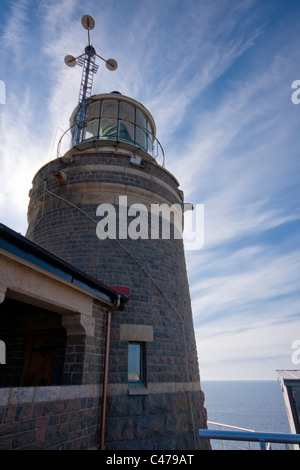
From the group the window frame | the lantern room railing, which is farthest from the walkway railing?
the lantern room railing

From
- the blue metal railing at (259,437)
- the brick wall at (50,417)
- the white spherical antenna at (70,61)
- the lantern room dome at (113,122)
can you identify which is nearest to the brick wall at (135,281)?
the brick wall at (50,417)

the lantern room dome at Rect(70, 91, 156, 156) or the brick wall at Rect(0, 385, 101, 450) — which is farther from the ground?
the lantern room dome at Rect(70, 91, 156, 156)

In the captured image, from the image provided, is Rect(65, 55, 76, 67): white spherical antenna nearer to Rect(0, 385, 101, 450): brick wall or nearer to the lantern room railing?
the lantern room railing

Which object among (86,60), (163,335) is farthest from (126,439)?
(86,60)

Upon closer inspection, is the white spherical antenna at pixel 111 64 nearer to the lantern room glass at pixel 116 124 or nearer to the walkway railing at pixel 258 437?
the lantern room glass at pixel 116 124

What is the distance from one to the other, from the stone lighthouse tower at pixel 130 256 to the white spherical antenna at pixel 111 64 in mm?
1459

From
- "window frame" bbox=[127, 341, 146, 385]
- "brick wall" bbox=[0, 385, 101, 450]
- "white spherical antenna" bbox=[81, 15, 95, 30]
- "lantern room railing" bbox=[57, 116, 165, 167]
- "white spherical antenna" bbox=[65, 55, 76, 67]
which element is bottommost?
"brick wall" bbox=[0, 385, 101, 450]

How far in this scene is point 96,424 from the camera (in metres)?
5.07

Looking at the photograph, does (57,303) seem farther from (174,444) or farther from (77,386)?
(174,444)

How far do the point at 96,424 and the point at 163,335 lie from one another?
2.34 m

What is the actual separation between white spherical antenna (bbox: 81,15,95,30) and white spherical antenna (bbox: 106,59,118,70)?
4.33ft

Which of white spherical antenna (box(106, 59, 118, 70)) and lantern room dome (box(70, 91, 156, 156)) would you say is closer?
lantern room dome (box(70, 91, 156, 156))

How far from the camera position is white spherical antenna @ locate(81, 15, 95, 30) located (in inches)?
403

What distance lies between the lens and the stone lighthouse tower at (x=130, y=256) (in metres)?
5.65
